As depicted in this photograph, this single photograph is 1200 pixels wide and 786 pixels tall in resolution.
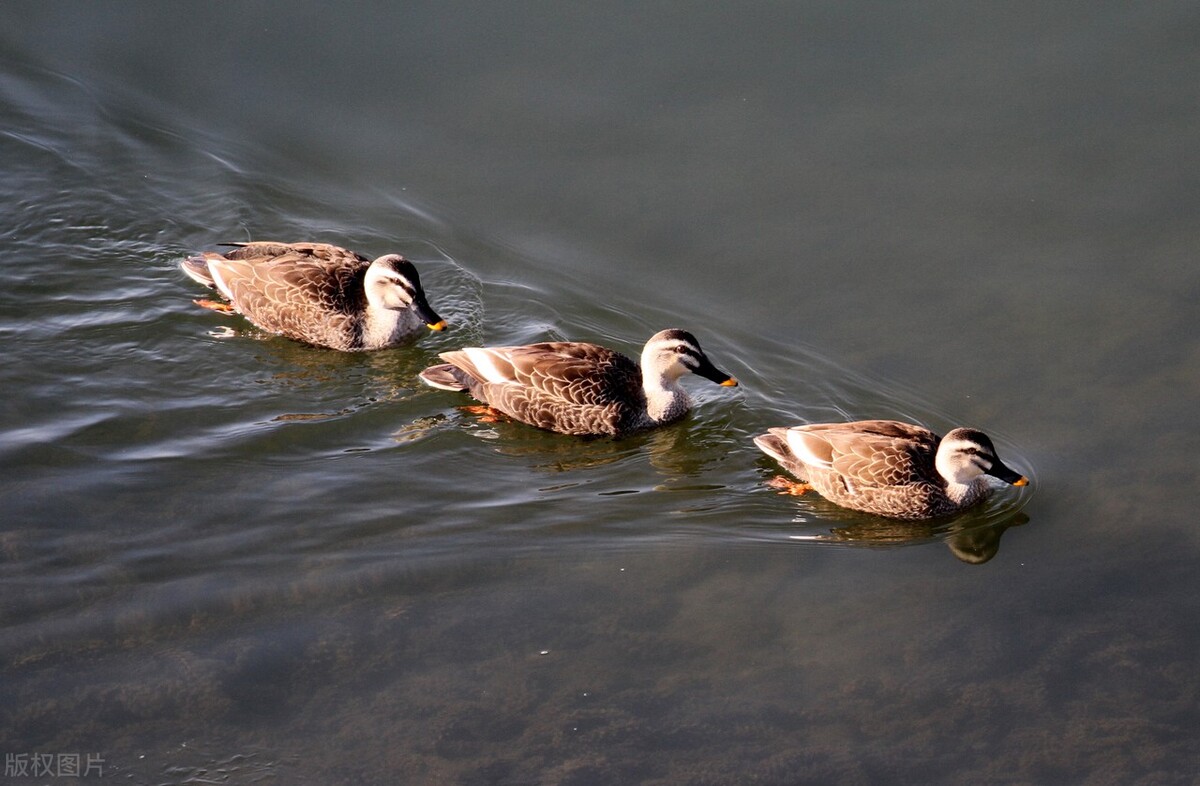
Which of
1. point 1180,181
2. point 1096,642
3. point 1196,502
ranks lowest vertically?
point 1096,642

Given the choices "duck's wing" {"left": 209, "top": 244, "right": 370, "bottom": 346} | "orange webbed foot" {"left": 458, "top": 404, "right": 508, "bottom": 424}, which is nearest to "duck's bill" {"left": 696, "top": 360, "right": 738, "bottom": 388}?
"orange webbed foot" {"left": 458, "top": 404, "right": 508, "bottom": 424}

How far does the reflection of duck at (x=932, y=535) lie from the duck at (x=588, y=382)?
153 centimetres

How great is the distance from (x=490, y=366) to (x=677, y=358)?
1.44 metres

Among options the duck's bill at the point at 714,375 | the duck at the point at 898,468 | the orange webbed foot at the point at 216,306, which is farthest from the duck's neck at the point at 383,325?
the duck at the point at 898,468

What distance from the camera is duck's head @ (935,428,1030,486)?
9.04 meters

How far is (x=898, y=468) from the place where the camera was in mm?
9273

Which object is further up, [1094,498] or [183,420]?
[1094,498]

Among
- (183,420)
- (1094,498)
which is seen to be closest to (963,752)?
(1094,498)

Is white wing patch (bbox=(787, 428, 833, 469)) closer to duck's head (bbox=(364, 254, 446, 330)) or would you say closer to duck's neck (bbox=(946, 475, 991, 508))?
duck's neck (bbox=(946, 475, 991, 508))

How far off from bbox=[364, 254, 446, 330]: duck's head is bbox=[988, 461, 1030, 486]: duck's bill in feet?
14.4

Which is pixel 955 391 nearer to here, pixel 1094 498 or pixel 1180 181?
pixel 1094 498

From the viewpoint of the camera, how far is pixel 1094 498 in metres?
9.31

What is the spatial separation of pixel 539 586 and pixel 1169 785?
146 inches

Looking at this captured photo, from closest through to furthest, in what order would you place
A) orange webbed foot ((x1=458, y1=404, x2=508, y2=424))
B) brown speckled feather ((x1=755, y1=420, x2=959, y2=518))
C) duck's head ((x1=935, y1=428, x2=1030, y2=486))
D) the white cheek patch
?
duck's head ((x1=935, y1=428, x2=1030, y2=486)) < brown speckled feather ((x1=755, y1=420, x2=959, y2=518)) < the white cheek patch < orange webbed foot ((x1=458, y1=404, x2=508, y2=424))
